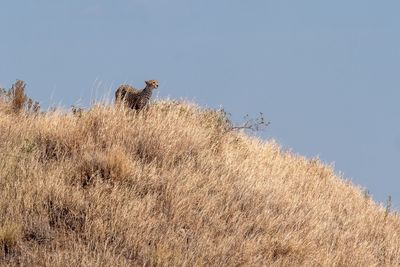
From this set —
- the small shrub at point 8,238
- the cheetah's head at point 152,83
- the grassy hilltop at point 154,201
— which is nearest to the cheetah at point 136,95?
the cheetah's head at point 152,83

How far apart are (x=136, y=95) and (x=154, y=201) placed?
3279 millimetres

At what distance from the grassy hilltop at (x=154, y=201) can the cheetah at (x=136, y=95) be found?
0.24 m

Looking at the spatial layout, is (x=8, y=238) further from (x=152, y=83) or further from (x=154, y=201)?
(x=152, y=83)

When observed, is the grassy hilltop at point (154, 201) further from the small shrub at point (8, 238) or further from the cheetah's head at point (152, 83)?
the cheetah's head at point (152, 83)

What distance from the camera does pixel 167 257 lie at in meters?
8.14

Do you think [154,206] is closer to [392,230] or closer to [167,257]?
[167,257]

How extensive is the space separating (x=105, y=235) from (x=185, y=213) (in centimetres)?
141

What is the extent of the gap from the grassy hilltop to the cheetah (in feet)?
0.79

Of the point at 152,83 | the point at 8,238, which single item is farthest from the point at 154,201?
the point at 152,83

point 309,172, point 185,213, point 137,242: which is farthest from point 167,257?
point 309,172

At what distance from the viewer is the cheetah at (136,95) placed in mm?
12211

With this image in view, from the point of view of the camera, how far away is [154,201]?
377 inches

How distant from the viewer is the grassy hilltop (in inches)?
330

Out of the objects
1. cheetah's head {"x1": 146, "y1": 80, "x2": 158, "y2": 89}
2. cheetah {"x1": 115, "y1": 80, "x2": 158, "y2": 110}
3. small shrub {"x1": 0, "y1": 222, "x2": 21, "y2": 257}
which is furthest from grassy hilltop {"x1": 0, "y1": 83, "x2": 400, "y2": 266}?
cheetah's head {"x1": 146, "y1": 80, "x2": 158, "y2": 89}
